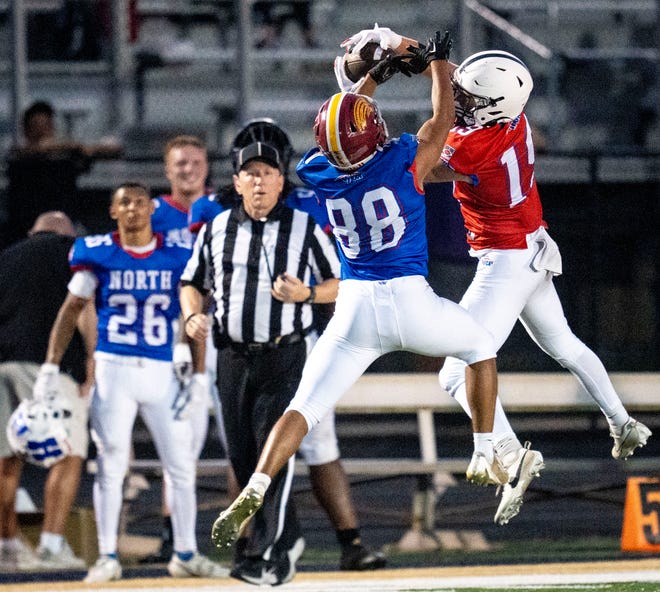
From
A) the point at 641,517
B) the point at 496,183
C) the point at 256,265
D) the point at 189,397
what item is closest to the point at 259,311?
the point at 256,265

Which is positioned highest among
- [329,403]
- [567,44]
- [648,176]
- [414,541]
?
[567,44]

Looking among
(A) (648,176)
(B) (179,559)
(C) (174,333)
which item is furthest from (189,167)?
(A) (648,176)

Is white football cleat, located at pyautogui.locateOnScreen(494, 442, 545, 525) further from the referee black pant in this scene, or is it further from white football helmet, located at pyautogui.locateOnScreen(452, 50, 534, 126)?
white football helmet, located at pyautogui.locateOnScreen(452, 50, 534, 126)

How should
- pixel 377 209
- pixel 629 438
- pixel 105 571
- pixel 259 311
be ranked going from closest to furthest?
pixel 377 209
pixel 629 438
pixel 259 311
pixel 105 571

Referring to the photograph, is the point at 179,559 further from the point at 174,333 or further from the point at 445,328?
the point at 445,328

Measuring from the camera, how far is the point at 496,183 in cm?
548

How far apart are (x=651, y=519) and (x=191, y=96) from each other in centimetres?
559

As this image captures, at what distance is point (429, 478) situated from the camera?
7.88 meters

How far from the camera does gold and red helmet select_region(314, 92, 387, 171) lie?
512 cm

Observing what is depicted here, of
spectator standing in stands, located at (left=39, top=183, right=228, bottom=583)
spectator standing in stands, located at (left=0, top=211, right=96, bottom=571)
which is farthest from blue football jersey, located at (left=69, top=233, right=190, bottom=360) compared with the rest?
spectator standing in stands, located at (left=0, top=211, right=96, bottom=571)

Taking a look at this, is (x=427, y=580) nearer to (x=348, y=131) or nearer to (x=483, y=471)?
(x=483, y=471)

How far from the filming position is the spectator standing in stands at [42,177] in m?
9.59

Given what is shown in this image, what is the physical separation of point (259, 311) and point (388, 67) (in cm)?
130

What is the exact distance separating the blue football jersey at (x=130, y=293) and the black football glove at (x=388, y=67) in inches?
66.9
